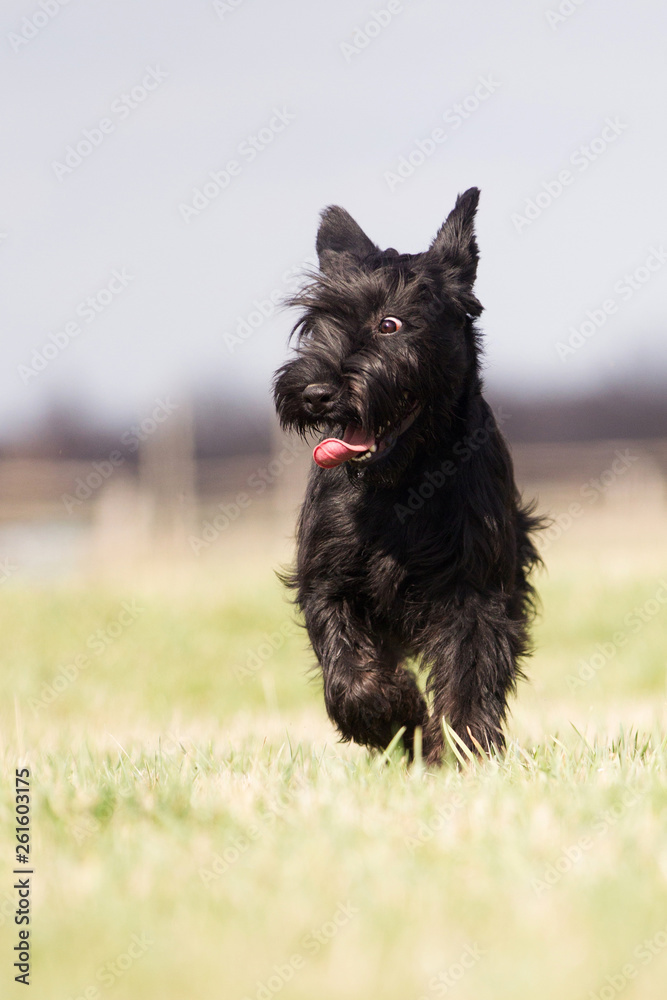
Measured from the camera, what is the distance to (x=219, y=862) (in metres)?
2.53

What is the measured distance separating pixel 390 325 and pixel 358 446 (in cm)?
47

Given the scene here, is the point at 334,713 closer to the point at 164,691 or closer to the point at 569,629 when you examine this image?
the point at 164,691

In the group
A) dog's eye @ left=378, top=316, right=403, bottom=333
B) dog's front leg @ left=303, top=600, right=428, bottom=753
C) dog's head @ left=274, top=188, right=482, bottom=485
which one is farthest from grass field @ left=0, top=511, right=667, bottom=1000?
dog's eye @ left=378, top=316, right=403, bottom=333

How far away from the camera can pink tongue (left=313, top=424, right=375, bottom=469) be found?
155 inches

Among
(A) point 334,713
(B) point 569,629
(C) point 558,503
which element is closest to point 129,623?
(B) point 569,629

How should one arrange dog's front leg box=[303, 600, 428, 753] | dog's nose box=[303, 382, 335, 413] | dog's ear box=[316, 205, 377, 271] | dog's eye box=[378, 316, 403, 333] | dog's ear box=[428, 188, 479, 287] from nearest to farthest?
dog's nose box=[303, 382, 335, 413] → dog's eye box=[378, 316, 403, 333] → dog's front leg box=[303, 600, 428, 753] → dog's ear box=[428, 188, 479, 287] → dog's ear box=[316, 205, 377, 271]

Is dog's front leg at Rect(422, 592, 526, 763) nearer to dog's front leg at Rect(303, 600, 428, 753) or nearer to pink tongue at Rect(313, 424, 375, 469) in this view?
dog's front leg at Rect(303, 600, 428, 753)

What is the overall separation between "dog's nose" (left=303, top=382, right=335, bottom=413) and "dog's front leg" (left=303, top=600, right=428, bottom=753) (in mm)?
864

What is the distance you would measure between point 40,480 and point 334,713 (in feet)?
79.3

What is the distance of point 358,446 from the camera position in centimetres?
397

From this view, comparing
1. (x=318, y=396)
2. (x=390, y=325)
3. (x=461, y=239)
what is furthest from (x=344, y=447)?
(x=461, y=239)

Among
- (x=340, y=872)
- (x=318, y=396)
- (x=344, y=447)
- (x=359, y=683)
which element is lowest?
(x=340, y=872)

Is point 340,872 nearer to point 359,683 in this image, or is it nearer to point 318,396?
point 359,683

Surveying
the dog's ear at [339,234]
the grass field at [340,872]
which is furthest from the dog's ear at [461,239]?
the grass field at [340,872]
